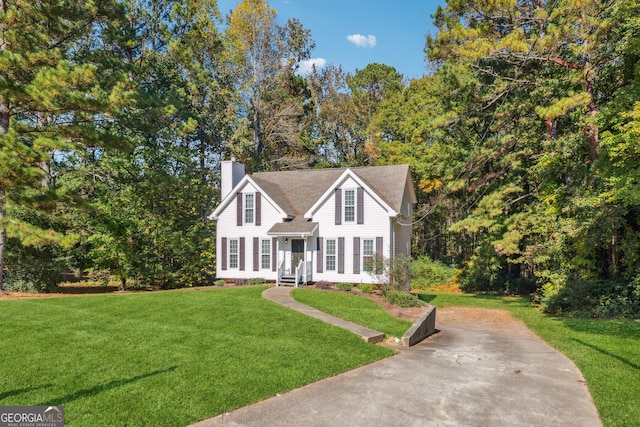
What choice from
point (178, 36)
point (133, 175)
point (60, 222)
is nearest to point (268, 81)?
point (178, 36)

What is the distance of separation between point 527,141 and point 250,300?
17533 millimetres

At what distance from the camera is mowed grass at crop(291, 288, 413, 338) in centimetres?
1274

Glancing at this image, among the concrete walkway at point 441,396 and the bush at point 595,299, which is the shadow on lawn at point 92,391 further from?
the bush at point 595,299

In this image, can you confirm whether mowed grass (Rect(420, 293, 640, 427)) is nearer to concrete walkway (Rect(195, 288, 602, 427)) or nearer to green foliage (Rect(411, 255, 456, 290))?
concrete walkway (Rect(195, 288, 602, 427))

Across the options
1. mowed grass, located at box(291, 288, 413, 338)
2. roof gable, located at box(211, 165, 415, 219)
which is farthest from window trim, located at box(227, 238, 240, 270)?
mowed grass, located at box(291, 288, 413, 338)

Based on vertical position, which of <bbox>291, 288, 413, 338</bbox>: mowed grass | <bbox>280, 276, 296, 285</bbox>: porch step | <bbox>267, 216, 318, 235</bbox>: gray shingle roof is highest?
<bbox>267, 216, 318, 235</bbox>: gray shingle roof

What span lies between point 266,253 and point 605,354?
16.6 metres

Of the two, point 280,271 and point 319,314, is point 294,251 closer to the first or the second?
point 280,271

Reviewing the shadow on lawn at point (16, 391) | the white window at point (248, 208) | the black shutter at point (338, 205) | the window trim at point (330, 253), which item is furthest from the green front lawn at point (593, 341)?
the shadow on lawn at point (16, 391)

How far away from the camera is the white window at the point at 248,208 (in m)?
23.8

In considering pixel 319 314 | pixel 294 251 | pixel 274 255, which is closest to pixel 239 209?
pixel 274 255

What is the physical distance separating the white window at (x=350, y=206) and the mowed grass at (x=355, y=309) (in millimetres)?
4927

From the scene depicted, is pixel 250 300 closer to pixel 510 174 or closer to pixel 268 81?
pixel 510 174

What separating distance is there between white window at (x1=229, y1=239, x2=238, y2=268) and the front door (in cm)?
346
